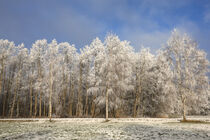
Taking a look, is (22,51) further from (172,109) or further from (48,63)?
(172,109)

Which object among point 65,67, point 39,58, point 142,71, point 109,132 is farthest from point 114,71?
point 39,58

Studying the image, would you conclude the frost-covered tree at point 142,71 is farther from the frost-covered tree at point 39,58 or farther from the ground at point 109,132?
the frost-covered tree at point 39,58

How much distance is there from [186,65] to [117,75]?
10781 mm

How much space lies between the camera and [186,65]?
2359cm

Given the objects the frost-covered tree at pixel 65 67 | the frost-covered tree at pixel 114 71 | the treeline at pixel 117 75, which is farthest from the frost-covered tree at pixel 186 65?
the frost-covered tree at pixel 65 67

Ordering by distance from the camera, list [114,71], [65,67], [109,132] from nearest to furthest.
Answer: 1. [109,132]
2. [114,71]
3. [65,67]

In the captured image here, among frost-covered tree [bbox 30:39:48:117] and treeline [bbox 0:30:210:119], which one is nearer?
treeline [bbox 0:30:210:119]

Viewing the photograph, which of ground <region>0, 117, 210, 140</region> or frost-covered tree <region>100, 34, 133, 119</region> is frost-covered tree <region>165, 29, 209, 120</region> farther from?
frost-covered tree <region>100, 34, 133, 119</region>

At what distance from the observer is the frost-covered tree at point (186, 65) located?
74.9 ft

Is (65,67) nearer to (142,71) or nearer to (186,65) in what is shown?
(142,71)

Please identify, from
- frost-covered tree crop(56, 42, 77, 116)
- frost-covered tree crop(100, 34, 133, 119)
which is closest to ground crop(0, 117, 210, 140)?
frost-covered tree crop(100, 34, 133, 119)

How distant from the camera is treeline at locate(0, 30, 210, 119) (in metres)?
23.7

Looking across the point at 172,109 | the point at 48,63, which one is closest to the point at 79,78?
the point at 48,63

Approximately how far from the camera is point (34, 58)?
33.5m
